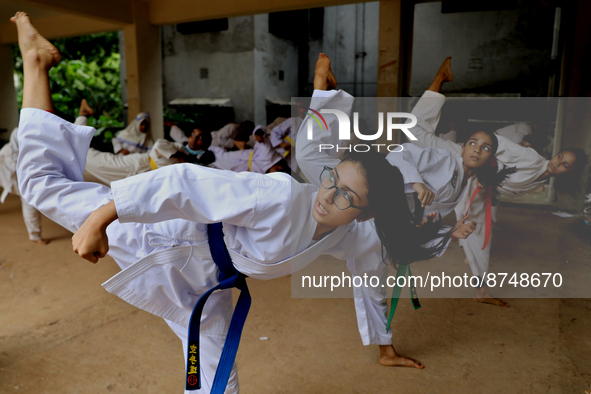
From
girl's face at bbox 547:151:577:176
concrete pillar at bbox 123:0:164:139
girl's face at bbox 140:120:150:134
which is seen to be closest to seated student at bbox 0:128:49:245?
girl's face at bbox 140:120:150:134

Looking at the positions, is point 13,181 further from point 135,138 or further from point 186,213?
point 186,213

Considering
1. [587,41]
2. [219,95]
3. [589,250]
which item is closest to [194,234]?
[589,250]

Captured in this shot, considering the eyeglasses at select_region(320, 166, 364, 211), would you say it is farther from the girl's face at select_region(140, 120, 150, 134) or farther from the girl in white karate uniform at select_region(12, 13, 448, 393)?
the girl's face at select_region(140, 120, 150, 134)

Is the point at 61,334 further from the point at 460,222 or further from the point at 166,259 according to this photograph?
the point at 460,222

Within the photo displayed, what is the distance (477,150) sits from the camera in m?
2.09

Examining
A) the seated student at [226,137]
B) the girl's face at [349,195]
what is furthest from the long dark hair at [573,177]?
the seated student at [226,137]

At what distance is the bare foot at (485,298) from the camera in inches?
125

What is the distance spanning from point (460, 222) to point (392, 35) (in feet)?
11.1

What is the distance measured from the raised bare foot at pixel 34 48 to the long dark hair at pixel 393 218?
3.92ft

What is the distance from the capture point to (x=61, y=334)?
2.71 meters

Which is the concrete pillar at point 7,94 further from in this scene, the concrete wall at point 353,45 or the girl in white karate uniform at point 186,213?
the girl in white karate uniform at point 186,213

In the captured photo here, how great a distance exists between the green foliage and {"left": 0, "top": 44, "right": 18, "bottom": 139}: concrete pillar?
3089mm

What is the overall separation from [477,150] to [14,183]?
15.6 feet

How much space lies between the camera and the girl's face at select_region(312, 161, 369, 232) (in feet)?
5.02
